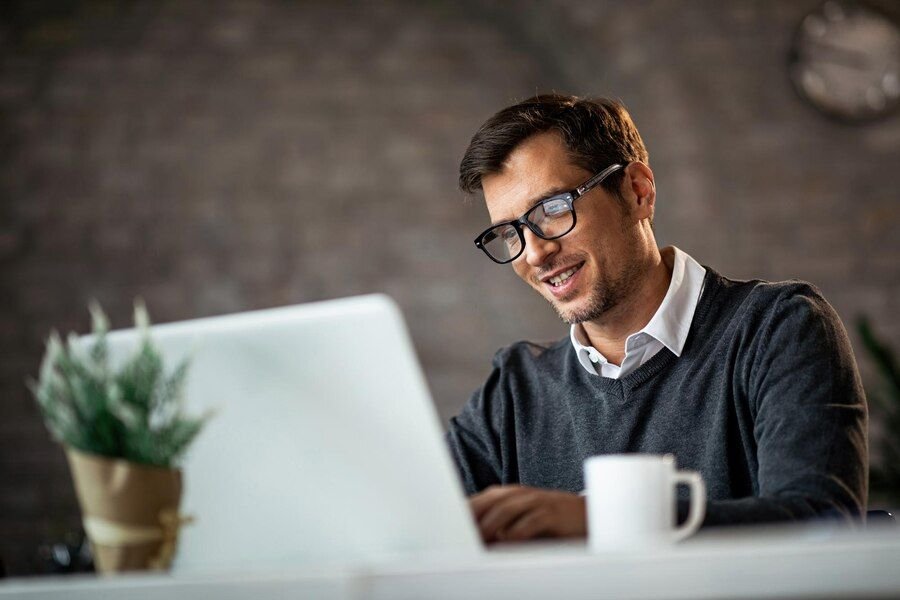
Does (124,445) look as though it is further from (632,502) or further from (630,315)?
(630,315)

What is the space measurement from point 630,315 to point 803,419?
58cm

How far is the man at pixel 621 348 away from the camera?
1.49 metres

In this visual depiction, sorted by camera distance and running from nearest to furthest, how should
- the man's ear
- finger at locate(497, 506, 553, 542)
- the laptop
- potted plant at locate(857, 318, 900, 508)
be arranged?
the laptop, finger at locate(497, 506, 553, 542), the man's ear, potted plant at locate(857, 318, 900, 508)

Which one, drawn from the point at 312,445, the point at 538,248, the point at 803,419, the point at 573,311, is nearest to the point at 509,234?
the point at 538,248

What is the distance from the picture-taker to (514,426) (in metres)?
1.94

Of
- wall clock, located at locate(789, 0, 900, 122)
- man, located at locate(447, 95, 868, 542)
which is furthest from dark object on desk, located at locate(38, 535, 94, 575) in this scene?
wall clock, located at locate(789, 0, 900, 122)

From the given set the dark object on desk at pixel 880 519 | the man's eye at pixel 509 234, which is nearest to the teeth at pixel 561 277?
the man's eye at pixel 509 234

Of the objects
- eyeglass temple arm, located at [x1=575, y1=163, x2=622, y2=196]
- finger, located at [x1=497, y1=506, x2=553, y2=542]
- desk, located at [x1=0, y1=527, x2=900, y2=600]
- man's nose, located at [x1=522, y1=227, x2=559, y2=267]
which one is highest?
eyeglass temple arm, located at [x1=575, y1=163, x2=622, y2=196]

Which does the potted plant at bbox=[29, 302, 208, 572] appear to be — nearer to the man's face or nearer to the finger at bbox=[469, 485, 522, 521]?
the finger at bbox=[469, 485, 522, 521]

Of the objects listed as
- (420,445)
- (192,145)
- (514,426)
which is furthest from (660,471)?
(192,145)

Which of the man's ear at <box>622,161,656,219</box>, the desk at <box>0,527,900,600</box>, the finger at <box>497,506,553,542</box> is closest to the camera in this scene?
the desk at <box>0,527,900,600</box>

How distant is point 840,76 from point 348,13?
172cm

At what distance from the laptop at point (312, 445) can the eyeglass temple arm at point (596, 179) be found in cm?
105

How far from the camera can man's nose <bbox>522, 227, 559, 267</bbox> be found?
1.89 m
